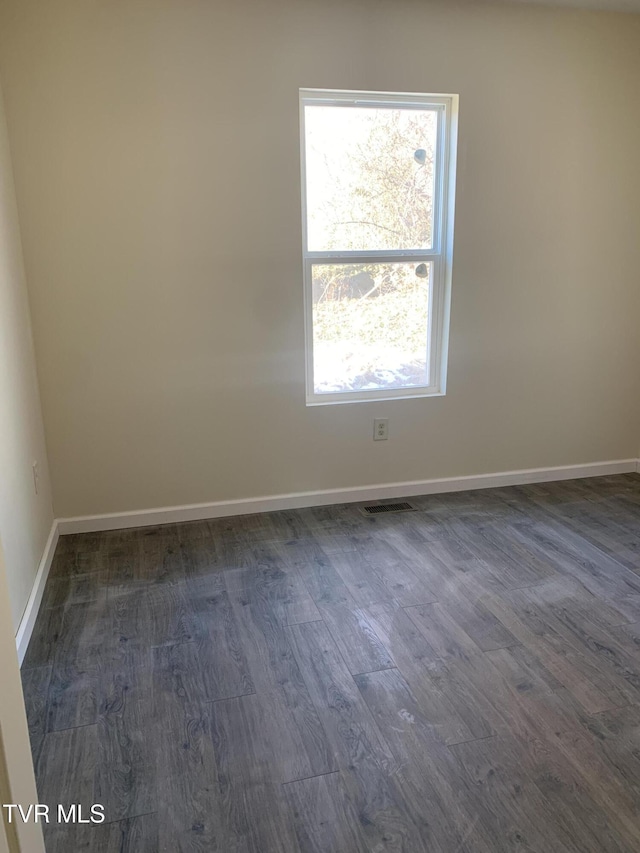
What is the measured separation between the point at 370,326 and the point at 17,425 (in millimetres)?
1838

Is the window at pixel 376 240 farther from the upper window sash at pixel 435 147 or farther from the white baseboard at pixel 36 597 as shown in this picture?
the white baseboard at pixel 36 597

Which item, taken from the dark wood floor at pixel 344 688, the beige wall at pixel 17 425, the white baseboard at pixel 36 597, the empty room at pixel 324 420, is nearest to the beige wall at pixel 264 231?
the empty room at pixel 324 420

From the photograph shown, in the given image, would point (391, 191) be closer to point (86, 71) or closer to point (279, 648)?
point (86, 71)

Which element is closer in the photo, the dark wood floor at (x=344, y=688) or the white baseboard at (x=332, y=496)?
the dark wood floor at (x=344, y=688)

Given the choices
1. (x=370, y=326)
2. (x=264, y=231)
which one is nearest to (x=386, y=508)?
(x=370, y=326)

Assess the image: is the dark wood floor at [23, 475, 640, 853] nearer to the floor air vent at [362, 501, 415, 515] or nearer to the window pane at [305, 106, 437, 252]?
the floor air vent at [362, 501, 415, 515]

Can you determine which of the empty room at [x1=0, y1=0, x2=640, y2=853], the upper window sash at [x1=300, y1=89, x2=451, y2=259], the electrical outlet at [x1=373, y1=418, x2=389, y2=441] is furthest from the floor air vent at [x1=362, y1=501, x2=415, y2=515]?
the upper window sash at [x1=300, y1=89, x2=451, y2=259]

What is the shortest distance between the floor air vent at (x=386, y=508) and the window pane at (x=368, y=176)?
4.60 feet

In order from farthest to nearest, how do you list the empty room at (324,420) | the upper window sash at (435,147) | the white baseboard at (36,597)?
the upper window sash at (435,147)
the white baseboard at (36,597)
the empty room at (324,420)

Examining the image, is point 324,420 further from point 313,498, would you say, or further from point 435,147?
point 435,147

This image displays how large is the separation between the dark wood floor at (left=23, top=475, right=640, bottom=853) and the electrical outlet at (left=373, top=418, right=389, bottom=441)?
0.57 m

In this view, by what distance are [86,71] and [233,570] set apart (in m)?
2.30

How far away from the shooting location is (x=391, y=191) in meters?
3.31

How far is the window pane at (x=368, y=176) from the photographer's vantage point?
3178mm
